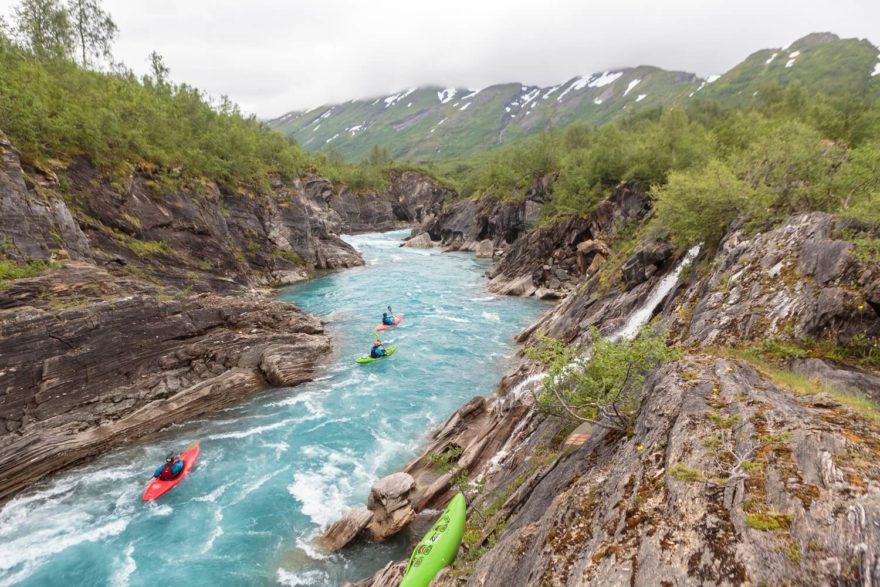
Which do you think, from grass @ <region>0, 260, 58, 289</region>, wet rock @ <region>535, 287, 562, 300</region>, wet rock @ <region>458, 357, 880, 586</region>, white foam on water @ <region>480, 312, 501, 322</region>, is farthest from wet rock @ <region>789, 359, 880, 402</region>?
wet rock @ <region>535, 287, 562, 300</region>

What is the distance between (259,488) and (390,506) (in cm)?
683

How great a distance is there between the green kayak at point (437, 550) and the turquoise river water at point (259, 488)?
411 centimetres

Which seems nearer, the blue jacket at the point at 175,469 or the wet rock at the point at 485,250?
the blue jacket at the point at 175,469

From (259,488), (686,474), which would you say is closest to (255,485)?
(259,488)

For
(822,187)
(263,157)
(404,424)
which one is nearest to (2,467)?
(404,424)

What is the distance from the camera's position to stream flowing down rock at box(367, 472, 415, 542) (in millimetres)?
14961

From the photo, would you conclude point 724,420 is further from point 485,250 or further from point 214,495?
point 485,250

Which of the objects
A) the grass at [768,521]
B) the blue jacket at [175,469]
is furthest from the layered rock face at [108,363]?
the grass at [768,521]

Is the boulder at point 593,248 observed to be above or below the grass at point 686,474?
below

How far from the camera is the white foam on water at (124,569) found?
1409 centimetres

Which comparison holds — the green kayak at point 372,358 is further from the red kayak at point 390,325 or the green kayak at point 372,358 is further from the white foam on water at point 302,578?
the white foam on water at point 302,578

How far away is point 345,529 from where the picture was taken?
15.1 meters

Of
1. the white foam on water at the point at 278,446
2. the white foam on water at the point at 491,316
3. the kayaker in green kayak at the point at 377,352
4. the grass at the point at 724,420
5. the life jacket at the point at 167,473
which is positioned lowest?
the white foam on water at the point at 491,316

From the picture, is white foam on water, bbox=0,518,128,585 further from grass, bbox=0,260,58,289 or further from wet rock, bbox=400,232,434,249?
wet rock, bbox=400,232,434,249
